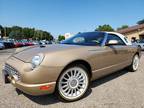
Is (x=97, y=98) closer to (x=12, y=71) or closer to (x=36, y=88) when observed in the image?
(x=36, y=88)

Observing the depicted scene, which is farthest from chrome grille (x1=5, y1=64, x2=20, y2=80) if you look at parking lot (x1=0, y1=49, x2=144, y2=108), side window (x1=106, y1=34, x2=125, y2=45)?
side window (x1=106, y1=34, x2=125, y2=45)

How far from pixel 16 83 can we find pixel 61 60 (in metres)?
0.90

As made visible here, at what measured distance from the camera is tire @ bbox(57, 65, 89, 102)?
3221 mm

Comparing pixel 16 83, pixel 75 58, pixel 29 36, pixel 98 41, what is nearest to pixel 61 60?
pixel 75 58

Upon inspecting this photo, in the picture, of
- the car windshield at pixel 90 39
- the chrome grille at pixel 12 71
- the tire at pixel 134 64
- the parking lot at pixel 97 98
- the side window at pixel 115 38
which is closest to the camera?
the chrome grille at pixel 12 71

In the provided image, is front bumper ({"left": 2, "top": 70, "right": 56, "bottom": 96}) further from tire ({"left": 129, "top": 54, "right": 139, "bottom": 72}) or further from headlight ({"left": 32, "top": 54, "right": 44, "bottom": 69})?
tire ({"left": 129, "top": 54, "right": 139, "bottom": 72})

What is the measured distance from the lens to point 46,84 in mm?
2932

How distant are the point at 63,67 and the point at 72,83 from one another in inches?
21.0

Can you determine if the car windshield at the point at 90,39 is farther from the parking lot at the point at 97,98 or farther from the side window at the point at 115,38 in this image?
the parking lot at the point at 97,98

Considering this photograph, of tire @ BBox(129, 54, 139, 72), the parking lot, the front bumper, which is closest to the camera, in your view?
the front bumper

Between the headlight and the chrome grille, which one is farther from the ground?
the headlight

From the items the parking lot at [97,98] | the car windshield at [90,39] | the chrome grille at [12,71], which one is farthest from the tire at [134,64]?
the chrome grille at [12,71]

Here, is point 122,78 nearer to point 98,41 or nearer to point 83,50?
point 98,41

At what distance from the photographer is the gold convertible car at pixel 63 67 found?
9.48ft
